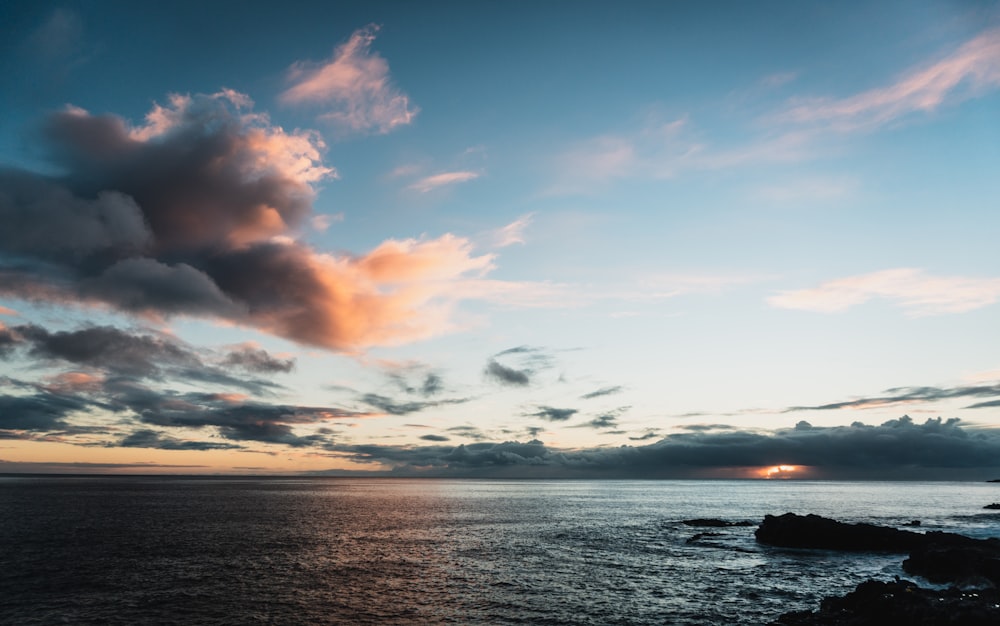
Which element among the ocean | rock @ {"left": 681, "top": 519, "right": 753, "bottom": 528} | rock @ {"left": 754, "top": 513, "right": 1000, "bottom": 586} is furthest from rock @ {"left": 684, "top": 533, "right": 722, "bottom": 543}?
rock @ {"left": 681, "top": 519, "right": 753, "bottom": 528}

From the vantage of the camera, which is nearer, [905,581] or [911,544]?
[905,581]

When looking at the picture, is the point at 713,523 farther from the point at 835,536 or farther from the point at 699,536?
the point at 835,536

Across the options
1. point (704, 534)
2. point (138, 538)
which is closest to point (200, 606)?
point (138, 538)

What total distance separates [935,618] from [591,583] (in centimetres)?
2783

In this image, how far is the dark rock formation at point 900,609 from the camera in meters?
32.5

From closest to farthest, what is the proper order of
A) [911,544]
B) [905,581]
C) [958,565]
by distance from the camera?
[905,581]
[958,565]
[911,544]

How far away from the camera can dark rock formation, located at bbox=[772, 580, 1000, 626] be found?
107 ft

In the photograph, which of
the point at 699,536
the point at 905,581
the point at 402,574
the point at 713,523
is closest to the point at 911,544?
the point at 699,536

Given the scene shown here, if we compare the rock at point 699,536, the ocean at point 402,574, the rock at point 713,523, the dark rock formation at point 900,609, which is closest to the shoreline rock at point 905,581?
the dark rock formation at point 900,609

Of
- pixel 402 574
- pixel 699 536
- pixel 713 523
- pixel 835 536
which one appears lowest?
pixel 713 523

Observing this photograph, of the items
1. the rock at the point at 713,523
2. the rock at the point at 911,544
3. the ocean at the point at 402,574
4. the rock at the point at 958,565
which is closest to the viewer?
the ocean at the point at 402,574

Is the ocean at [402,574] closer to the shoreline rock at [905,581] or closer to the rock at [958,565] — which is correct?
the rock at [958,565]

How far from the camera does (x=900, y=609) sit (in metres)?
34.6

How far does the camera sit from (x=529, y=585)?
52.6m
